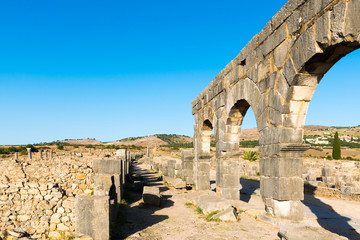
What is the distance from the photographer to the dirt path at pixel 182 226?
6.55 meters

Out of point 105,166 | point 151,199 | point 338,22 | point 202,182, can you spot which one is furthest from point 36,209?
point 202,182

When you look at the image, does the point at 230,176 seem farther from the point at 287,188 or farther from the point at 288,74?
the point at 288,74

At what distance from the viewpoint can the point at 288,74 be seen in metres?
6.07

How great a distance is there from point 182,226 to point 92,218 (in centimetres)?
264

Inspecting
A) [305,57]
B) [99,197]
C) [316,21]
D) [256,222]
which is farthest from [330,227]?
[99,197]

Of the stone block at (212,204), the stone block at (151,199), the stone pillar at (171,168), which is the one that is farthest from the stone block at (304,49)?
the stone pillar at (171,168)

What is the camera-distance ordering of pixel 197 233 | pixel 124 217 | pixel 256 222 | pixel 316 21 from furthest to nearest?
1. pixel 124 217
2. pixel 256 222
3. pixel 197 233
4. pixel 316 21

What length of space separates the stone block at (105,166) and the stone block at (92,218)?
3560mm

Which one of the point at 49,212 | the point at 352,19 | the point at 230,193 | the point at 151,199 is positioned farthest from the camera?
the point at 230,193

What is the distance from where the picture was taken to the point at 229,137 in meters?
10.3

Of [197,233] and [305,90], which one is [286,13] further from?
[197,233]

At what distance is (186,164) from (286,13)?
1013 cm

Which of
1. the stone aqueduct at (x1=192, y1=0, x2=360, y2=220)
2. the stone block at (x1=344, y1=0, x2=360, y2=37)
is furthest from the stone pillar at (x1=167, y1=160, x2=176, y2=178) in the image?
the stone block at (x1=344, y1=0, x2=360, y2=37)

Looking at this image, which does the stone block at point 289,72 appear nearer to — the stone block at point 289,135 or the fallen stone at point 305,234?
the stone block at point 289,135
